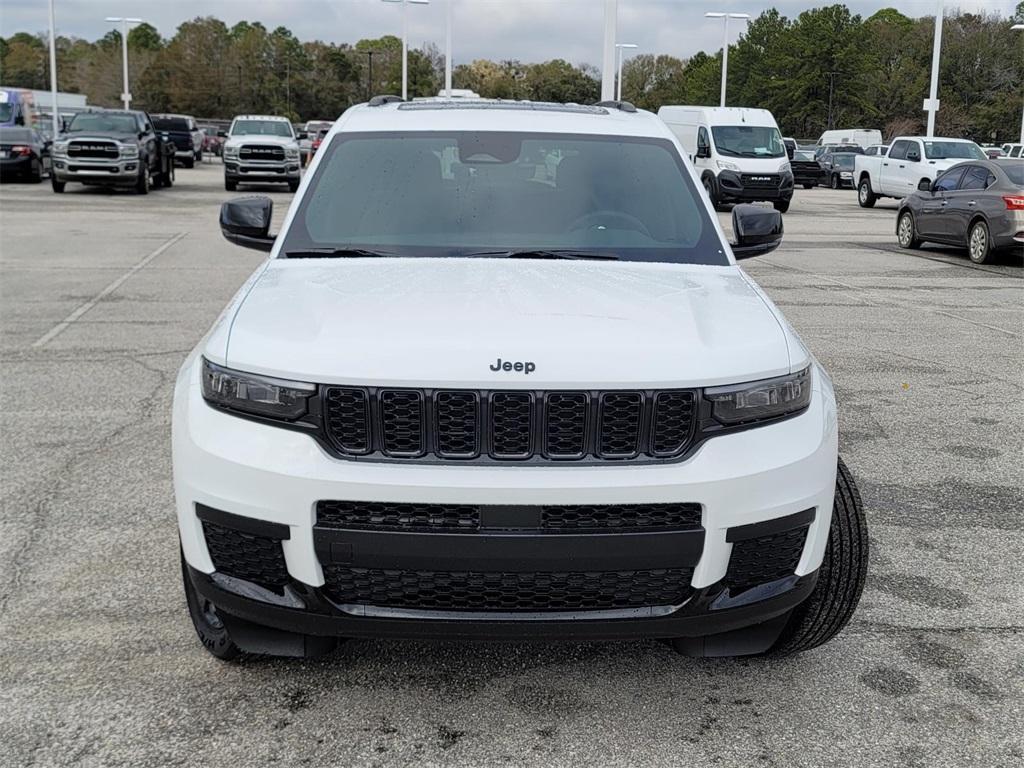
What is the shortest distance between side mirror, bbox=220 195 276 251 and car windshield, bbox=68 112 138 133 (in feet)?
81.3

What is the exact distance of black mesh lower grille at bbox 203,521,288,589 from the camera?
122 inches

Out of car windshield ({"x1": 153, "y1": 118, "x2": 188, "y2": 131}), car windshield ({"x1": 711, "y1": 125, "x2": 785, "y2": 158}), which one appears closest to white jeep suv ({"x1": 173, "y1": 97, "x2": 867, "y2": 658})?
car windshield ({"x1": 711, "y1": 125, "x2": 785, "y2": 158})

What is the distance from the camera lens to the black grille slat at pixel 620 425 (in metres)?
3.08

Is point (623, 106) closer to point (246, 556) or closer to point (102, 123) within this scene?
point (246, 556)

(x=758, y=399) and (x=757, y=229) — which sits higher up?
(x=757, y=229)

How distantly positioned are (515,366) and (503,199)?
1629 mm

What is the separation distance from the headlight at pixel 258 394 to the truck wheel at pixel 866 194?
1215 inches

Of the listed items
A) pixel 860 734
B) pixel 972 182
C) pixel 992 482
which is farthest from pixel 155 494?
pixel 972 182

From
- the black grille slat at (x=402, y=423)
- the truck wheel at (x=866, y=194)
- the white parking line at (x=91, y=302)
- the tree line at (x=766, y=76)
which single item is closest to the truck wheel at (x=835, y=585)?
the black grille slat at (x=402, y=423)

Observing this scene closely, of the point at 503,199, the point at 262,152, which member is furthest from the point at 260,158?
the point at 503,199

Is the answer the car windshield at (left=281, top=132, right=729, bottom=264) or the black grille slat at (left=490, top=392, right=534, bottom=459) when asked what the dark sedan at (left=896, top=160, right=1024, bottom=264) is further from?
the black grille slat at (left=490, top=392, right=534, bottom=459)

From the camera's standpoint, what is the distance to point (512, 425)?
3066mm

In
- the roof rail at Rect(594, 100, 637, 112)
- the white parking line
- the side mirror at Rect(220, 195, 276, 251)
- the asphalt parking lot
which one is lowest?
the white parking line

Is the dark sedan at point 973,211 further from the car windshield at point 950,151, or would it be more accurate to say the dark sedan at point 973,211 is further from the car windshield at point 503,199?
the car windshield at point 503,199
